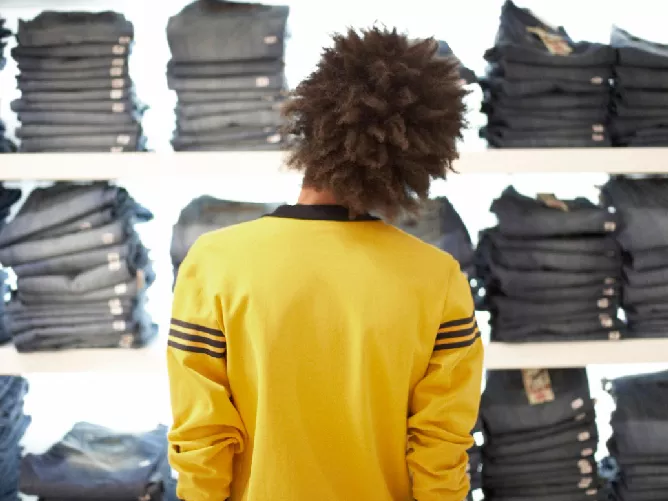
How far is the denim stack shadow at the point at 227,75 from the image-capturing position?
1.42 m

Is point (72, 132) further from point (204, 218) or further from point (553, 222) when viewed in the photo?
point (553, 222)

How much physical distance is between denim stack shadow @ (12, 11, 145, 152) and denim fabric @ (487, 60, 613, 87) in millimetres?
855

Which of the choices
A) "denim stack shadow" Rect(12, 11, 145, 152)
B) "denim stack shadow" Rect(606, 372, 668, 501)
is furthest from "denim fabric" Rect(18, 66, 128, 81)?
"denim stack shadow" Rect(606, 372, 668, 501)

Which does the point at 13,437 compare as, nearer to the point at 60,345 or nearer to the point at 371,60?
the point at 60,345

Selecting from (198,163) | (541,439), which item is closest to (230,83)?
(198,163)

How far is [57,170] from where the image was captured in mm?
1383

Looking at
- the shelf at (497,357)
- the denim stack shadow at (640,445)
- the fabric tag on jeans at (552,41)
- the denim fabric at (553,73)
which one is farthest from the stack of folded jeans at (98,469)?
the fabric tag on jeans at (552,41)

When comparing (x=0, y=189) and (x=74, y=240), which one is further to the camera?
(x=0, y=189)

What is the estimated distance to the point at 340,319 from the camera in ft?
3.14

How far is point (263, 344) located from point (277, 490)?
0.82 feet

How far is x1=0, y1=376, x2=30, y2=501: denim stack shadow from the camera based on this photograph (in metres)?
1.59

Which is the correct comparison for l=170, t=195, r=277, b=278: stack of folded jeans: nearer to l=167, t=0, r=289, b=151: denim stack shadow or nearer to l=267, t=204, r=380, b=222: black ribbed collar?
l=167, t=0, r=289, b=151: denim stack shadow

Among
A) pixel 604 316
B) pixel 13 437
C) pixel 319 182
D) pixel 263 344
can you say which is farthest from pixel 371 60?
pixel 13 437

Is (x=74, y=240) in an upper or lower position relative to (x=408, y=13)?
lower
